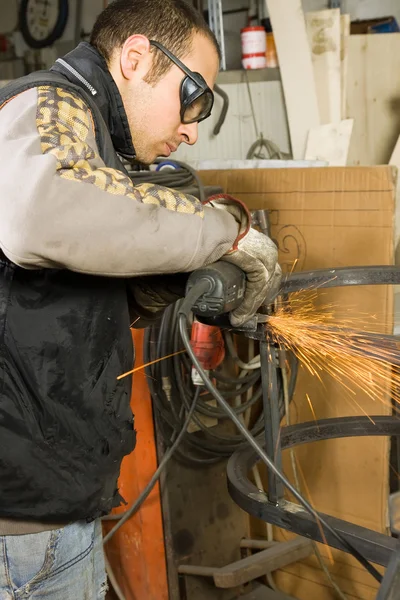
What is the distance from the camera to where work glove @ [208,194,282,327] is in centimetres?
127

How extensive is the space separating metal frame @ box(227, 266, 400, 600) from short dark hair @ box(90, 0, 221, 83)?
0.54 m

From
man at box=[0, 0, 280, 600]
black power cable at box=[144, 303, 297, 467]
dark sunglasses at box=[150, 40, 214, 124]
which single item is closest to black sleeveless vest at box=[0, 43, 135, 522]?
man at box=[0, 0, 280, 600]

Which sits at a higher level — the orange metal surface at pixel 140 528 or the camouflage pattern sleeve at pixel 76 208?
the camouflage pattern sleeve at pixel 76 208

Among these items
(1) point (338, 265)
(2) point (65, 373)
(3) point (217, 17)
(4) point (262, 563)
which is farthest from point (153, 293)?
(3) point (217, 17)

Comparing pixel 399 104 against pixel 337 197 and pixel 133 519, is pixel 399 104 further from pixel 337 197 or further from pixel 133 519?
pixel 133 519

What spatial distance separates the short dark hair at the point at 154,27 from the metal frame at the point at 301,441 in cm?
54

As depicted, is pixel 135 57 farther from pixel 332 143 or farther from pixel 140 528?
pixel 332 143

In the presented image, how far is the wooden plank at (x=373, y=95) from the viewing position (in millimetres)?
3340

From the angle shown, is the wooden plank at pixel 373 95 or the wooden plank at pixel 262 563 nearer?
the wooden plank at pixel 262 563

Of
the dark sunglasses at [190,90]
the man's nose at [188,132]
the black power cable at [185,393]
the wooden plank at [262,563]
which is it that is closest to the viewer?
the dark sunglasses at [190,90]

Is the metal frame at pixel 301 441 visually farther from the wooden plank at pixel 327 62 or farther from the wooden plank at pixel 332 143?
the wooden plank at pixel 327 62

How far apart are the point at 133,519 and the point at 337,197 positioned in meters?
1.38

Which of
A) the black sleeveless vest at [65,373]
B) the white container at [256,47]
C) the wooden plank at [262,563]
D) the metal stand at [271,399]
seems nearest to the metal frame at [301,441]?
the metal stand at [271,399]

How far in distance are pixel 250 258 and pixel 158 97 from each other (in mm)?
373
